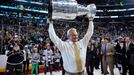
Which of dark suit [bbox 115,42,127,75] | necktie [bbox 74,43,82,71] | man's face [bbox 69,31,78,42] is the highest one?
man's face [bbox 69,31,78,42]

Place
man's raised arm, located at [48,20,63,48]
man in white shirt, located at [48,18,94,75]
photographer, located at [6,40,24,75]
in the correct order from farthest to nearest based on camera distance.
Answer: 1. photographer, located at [6,40,24,75]
2. man in white shirt, located at [48,18,94,75]
3. man's raised arm, located at [48,20,63,48]

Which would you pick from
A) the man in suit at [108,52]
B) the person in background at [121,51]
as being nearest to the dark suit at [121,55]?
the person in background at [121,51]

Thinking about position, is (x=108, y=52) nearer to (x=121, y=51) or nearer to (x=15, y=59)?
(x=121, y=51)

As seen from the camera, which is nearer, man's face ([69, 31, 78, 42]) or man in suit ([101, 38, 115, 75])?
man's face ([69, 31, 78, 42])

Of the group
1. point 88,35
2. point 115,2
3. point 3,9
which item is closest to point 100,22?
point 115,2

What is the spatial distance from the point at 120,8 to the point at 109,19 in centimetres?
294

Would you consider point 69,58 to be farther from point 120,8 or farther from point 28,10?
point 120,8

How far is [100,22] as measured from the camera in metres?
39.2

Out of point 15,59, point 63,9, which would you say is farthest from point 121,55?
point 63,9

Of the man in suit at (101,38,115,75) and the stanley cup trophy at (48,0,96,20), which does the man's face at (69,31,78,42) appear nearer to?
the stanley cup trophy at (48,0,96,20)

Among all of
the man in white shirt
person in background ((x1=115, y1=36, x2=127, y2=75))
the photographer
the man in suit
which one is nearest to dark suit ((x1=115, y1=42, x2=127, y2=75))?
person in background ((x1=115, y1=36, x2=127, y2=75))

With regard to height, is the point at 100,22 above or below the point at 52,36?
below

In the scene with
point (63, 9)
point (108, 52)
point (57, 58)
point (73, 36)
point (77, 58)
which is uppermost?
point (63, 9)

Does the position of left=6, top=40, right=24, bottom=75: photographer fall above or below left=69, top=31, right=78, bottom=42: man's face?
below
